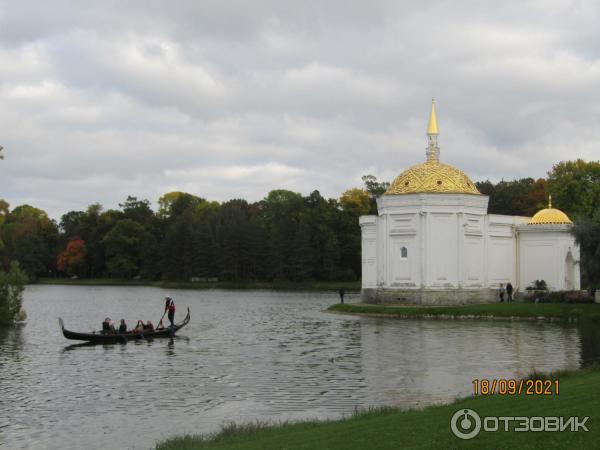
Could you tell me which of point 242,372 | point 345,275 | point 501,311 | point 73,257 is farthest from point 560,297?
point 73,257

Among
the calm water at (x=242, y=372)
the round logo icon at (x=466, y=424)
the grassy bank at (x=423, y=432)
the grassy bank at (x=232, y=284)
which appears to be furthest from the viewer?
the grassy bank at (x=232, y=284)

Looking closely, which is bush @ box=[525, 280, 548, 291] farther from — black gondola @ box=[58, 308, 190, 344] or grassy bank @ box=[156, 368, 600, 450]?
grassy bank @ box=[156, 368, 600, 450]

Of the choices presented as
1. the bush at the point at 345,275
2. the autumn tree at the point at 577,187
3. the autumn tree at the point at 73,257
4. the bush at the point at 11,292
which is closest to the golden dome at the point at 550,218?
the autumn tree at the point at 577,187

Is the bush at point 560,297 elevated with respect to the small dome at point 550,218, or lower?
lower

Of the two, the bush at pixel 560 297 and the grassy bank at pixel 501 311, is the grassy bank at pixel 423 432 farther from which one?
the bush at pixel 560 297

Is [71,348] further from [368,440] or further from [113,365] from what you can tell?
[368,440]

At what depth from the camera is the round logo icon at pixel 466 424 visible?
11682 mm

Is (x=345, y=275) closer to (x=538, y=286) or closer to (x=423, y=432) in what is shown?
(x=538, y=286)

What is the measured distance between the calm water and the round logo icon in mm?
6035

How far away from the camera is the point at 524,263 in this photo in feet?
196

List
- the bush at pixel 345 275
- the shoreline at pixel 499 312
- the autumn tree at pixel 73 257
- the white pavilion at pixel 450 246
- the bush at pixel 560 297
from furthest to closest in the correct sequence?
the autumn tree at pixel 73 257 < the bush at pixel 345 275 < the white pavilion at pixel 450 246 < the bush at pixel 560 297 < the shoreline at pixel 499 312

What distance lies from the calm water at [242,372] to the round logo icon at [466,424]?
19.8 ft

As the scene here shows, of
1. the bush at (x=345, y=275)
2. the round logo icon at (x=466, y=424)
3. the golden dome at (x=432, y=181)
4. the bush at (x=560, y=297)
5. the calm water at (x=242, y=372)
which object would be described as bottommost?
the calm water at (x=242, y=372)

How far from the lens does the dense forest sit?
10694cm
